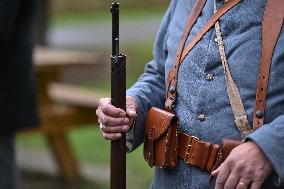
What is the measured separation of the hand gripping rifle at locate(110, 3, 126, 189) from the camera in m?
2.89

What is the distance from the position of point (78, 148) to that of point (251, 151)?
643 cm

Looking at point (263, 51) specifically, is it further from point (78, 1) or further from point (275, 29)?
point (78, 1)

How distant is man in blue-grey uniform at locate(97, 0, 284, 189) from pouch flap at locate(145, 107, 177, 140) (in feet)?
0.13

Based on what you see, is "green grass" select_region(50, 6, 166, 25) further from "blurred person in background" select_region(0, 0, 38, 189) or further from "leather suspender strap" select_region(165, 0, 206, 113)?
"leather suspender strap" select_region(165, 0, 206, 113)

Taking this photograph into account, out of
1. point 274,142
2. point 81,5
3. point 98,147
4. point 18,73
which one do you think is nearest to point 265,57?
point 274,142

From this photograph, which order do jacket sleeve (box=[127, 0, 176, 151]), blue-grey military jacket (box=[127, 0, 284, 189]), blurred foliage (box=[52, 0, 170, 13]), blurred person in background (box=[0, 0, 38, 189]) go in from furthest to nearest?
blurred foliage (box=[52, 0, 170, 13]) < blurred person in background (box=[0, 0, 38, 189]) < jacket sleeve (box=[127, 0, 176, 151]) < blue-grey military jacket (box=[127, 0, 284, 189])

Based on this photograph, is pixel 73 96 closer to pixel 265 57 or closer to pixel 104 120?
pixel 104 120

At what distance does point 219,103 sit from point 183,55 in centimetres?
25

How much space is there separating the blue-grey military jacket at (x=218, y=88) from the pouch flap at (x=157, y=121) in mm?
39

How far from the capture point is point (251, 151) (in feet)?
8.59

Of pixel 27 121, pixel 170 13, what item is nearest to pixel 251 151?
pixel 170 13

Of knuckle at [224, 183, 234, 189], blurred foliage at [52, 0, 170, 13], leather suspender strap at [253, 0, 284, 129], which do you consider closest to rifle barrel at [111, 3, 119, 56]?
leather suspender strap at [253, 0, 284, 129]

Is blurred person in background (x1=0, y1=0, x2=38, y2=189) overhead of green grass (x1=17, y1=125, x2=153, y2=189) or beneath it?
overhead

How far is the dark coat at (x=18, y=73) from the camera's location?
5.03 m
